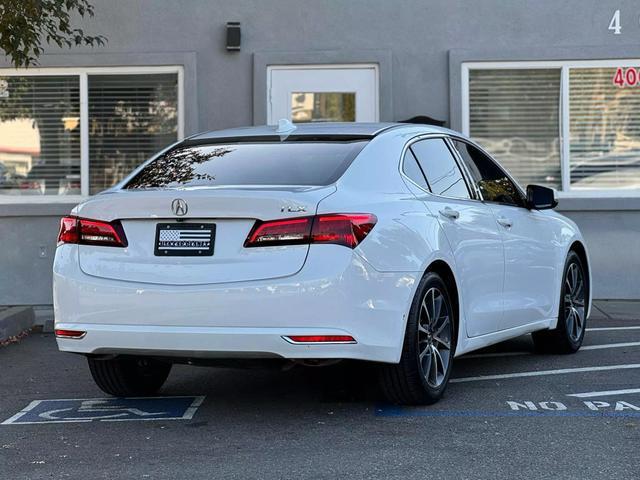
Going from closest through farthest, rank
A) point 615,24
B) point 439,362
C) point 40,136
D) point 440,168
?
→ point 439,362 → point 440,168 → point 615,24 → point 40,136

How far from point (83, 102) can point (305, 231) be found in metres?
7.18

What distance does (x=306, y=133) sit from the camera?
6.54 m

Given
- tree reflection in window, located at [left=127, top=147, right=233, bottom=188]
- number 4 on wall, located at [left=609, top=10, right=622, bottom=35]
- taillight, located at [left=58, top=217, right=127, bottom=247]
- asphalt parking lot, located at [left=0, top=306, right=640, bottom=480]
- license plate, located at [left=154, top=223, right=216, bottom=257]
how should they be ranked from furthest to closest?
number 4 on wall, located at [left=609, top=10, right=622, bottom=35] < tree reflection in window, located at [left=127, top=147, right=233, bottom=188] < taillight, located at [left=58, top=217, right=127, bottom=247] < license plate, located at [left=154, top=223, right=216, bottom=257] < asphalt parking lot, located at [left=0, top=306, right=640, bottom=480]

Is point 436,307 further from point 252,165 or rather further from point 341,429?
point 252,165

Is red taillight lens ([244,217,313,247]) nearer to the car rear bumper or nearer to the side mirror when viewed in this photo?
the car rear bumper

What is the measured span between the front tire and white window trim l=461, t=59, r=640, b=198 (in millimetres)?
5755

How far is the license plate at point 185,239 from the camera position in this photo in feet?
18.1

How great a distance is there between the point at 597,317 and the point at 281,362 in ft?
18.7

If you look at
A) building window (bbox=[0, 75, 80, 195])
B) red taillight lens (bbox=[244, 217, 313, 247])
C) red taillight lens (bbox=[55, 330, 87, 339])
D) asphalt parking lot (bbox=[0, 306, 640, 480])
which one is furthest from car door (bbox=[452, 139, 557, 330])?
building window (bbox=[0, 75, 80, 195])

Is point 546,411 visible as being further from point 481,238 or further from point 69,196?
point 69,196

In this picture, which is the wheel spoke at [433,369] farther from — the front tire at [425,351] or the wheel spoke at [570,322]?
the wheel spoke at [570,322]

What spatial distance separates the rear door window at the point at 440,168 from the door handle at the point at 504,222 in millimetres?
313

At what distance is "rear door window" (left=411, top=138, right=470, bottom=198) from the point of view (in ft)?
21.5

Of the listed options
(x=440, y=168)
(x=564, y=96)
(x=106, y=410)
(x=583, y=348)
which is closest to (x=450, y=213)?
(x=440, y=168)
